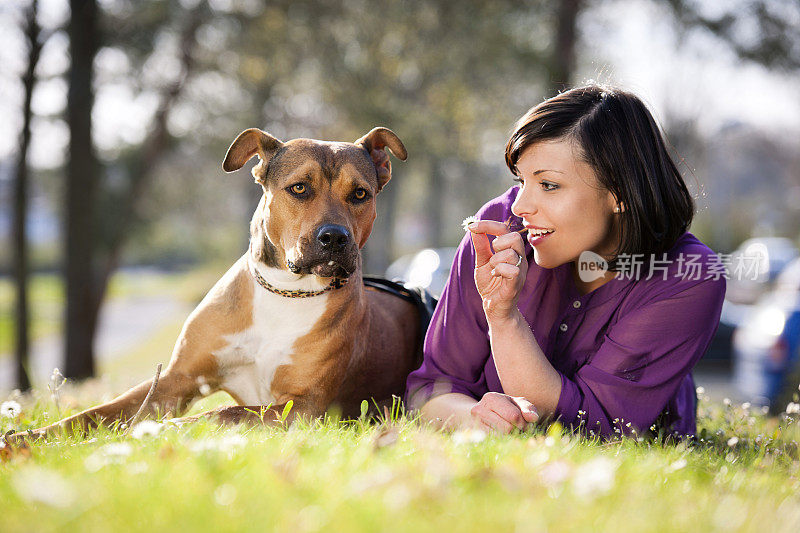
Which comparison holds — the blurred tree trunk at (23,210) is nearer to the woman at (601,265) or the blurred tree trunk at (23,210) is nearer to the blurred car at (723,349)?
the woman at (601,265)

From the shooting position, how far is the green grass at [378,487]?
1.61 m

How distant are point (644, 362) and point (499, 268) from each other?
823 mm

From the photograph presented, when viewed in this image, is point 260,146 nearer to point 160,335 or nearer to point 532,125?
point 532,125

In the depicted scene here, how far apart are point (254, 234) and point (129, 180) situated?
10.7 m

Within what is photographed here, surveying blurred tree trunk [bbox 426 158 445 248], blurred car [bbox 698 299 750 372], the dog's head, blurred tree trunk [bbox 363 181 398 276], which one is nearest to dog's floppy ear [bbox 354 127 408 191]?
the dog's head

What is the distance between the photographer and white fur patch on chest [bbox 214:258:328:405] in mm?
3572

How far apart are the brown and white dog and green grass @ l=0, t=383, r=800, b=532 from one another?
3.15 feet

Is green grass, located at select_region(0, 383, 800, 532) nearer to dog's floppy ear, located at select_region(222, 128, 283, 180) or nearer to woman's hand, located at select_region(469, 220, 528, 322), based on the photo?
woman's hand, located at select_region(469, 220, 528, 322)

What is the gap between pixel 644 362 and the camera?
124 inches

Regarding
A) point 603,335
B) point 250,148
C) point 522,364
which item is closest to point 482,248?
point 522,364

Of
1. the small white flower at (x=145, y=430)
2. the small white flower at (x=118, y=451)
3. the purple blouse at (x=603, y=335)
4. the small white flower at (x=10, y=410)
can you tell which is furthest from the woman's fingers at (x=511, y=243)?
the small white flower at (x=10, y=410)

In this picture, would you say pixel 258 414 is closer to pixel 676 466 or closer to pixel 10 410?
pixel 10 410

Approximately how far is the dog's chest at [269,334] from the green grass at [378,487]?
0.99m

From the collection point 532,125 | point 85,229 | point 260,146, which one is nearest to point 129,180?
point 85,229
